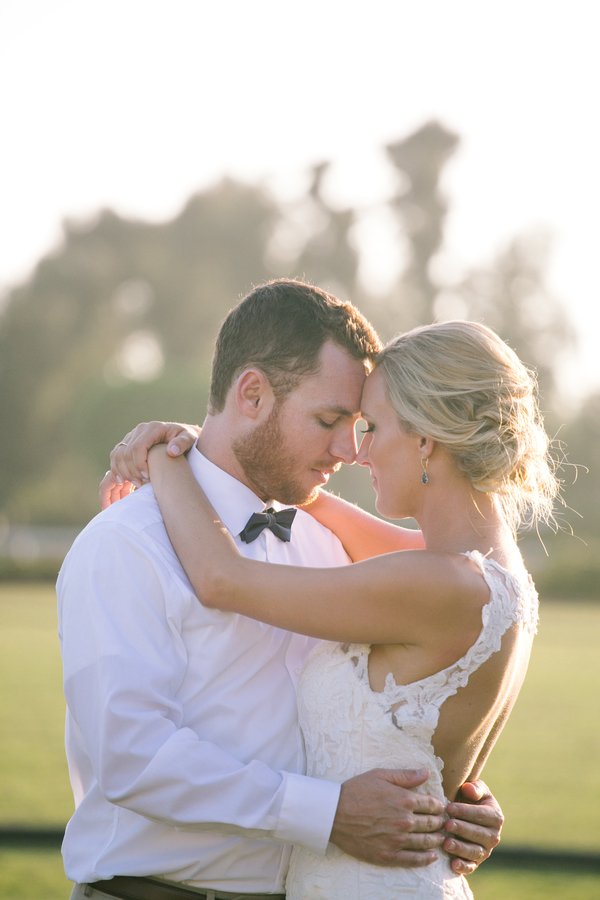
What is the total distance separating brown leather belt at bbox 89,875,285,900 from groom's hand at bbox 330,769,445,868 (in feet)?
1.19

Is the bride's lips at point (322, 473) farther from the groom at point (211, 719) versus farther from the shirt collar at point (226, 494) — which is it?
the shirt collar at point (226, 494)

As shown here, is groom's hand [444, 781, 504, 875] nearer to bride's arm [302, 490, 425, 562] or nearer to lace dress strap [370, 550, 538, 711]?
lace dress strap [370, 550, 538, 711]

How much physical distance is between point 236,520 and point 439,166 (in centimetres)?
4964

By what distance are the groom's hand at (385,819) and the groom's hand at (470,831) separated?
0.14 m

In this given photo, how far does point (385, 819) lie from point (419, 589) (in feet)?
1.92

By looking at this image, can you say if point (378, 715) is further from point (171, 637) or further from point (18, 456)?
point (18, 456)

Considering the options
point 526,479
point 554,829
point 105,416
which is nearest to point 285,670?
point 526,479

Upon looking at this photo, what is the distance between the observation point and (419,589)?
303cm

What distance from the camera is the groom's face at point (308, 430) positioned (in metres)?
3.52

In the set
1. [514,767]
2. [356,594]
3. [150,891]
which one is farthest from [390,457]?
[514,767]

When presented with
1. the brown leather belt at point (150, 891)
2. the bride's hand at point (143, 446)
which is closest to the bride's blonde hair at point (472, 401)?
the bride's hand at point (143, 446)

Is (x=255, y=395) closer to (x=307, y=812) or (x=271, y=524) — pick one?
(x=271, y=524)

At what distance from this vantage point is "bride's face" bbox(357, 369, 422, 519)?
336 centimetres

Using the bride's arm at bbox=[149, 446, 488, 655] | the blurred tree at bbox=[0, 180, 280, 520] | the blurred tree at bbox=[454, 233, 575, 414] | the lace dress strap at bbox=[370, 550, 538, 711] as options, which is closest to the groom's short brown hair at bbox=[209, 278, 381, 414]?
the bride's arm at bbox=[149, 446, 488, 655]
